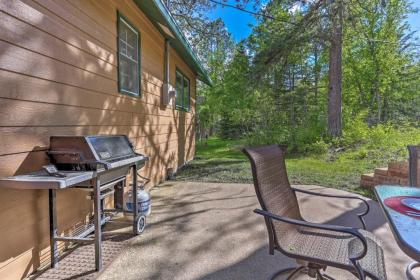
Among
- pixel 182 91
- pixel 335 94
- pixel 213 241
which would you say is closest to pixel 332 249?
pixel 213 241

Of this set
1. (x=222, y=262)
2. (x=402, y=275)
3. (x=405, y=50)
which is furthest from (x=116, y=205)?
(x=405, y=50)

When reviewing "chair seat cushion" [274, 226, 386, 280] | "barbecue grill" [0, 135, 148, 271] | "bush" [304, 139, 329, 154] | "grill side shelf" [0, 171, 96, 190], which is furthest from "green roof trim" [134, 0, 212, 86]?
"bush" [304, 139, 329, 154]

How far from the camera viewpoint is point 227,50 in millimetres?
18469

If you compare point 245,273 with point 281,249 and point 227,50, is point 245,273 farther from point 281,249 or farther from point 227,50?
point 227,50

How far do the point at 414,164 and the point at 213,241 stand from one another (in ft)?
7.45

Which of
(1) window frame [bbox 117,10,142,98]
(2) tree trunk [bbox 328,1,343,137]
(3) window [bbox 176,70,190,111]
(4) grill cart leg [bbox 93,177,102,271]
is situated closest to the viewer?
(4) grill cart leg [bbox 93,177,102,271]

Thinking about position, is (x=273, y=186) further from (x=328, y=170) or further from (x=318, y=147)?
(x=318, y=147)

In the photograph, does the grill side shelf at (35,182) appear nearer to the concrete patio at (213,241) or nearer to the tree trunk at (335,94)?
the concrete patio at (213,241)

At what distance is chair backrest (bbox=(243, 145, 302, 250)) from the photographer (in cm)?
186

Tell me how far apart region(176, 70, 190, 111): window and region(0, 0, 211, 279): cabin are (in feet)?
7.51

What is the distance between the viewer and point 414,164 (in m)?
2.89

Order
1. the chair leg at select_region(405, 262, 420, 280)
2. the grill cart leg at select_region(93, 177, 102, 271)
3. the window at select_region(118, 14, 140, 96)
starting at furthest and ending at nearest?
the window at select_region(118, 14, 140, 96)
the grill cart leg at select_region(93, 177, 102, 271)
the chair leg at select_region(405, 262, 420, 280)

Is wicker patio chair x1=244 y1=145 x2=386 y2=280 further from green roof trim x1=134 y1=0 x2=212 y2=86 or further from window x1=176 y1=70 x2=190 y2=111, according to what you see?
window x1=176 y1=70 x2=190 y2=111

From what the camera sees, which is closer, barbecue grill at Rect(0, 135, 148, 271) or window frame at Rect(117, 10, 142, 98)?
barbecue grill at Rect(0, 135, 148, 271)
